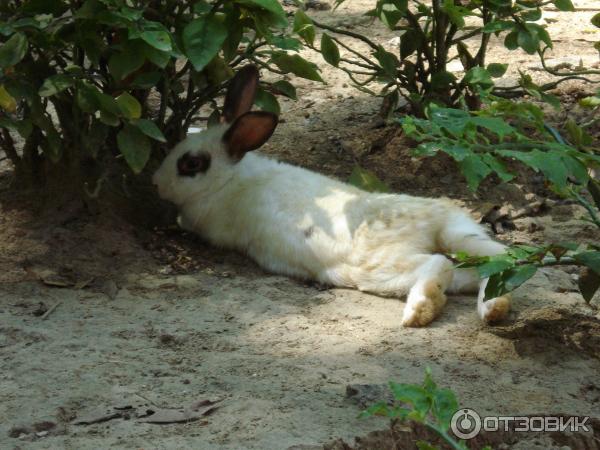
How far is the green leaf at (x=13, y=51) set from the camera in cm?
418

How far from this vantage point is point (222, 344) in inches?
160

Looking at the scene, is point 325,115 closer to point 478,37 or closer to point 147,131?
point 478,37

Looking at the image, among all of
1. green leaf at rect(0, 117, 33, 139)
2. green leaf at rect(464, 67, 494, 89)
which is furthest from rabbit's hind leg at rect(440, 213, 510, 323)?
green leaf at rect(0, 117, 33, 139)

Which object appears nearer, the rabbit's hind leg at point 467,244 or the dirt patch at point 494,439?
the dirt patch at point 494,439

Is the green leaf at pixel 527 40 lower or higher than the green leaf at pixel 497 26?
lower

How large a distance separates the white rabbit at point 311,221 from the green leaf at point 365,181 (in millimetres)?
420

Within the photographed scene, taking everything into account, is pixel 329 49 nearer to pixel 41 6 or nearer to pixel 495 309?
pixel 41 6

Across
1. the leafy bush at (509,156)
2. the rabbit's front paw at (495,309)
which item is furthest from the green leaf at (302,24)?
the leafy bush at (509,156)

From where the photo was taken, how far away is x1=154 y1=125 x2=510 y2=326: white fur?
457cm

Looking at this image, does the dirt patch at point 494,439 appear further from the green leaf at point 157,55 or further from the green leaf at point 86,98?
the green leaf at point 86,98

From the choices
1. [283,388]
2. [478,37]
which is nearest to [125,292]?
[283,388]

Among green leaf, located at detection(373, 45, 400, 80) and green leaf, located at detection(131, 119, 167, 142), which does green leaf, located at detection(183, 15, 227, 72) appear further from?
green leaf, located at detection(373, 45, 400, 80)

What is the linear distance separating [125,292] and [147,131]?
0.78 m

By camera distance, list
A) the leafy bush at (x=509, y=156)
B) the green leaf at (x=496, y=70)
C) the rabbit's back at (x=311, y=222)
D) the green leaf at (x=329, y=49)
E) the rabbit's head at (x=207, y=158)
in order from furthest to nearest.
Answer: the green leaf at (x=496, y=70) < the green leaf at (x=329, y=49) < the rabbit's head at (x=207, y=158) < the rabbit's back at (x=311, y=222) < the leafy bush at (x=509, y=156)
